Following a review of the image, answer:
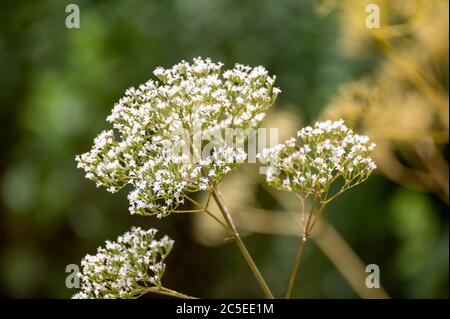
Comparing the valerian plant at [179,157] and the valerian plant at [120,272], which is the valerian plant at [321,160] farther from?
the valerian plant at [120,272]

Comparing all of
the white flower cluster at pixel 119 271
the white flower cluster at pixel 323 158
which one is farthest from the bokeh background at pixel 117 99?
the white flower cluster at pixel 119 271

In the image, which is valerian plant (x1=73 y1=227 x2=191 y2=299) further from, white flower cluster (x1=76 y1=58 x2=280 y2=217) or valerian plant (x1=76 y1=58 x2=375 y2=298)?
white flower cluster (x1=76 y1=58 x2=280 y2=217)

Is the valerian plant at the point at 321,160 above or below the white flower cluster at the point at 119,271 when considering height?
above

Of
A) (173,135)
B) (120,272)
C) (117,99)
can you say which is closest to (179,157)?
(173,135)

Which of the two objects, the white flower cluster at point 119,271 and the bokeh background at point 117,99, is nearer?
the white flower cluster at point 119,271

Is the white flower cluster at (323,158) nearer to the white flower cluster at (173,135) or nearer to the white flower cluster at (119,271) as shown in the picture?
the white flower cluster at (173,135)

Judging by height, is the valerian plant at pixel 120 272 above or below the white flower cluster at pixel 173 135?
below

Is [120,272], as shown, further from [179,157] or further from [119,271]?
[179,157]

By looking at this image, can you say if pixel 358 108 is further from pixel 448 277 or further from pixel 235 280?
pixel 235 280
